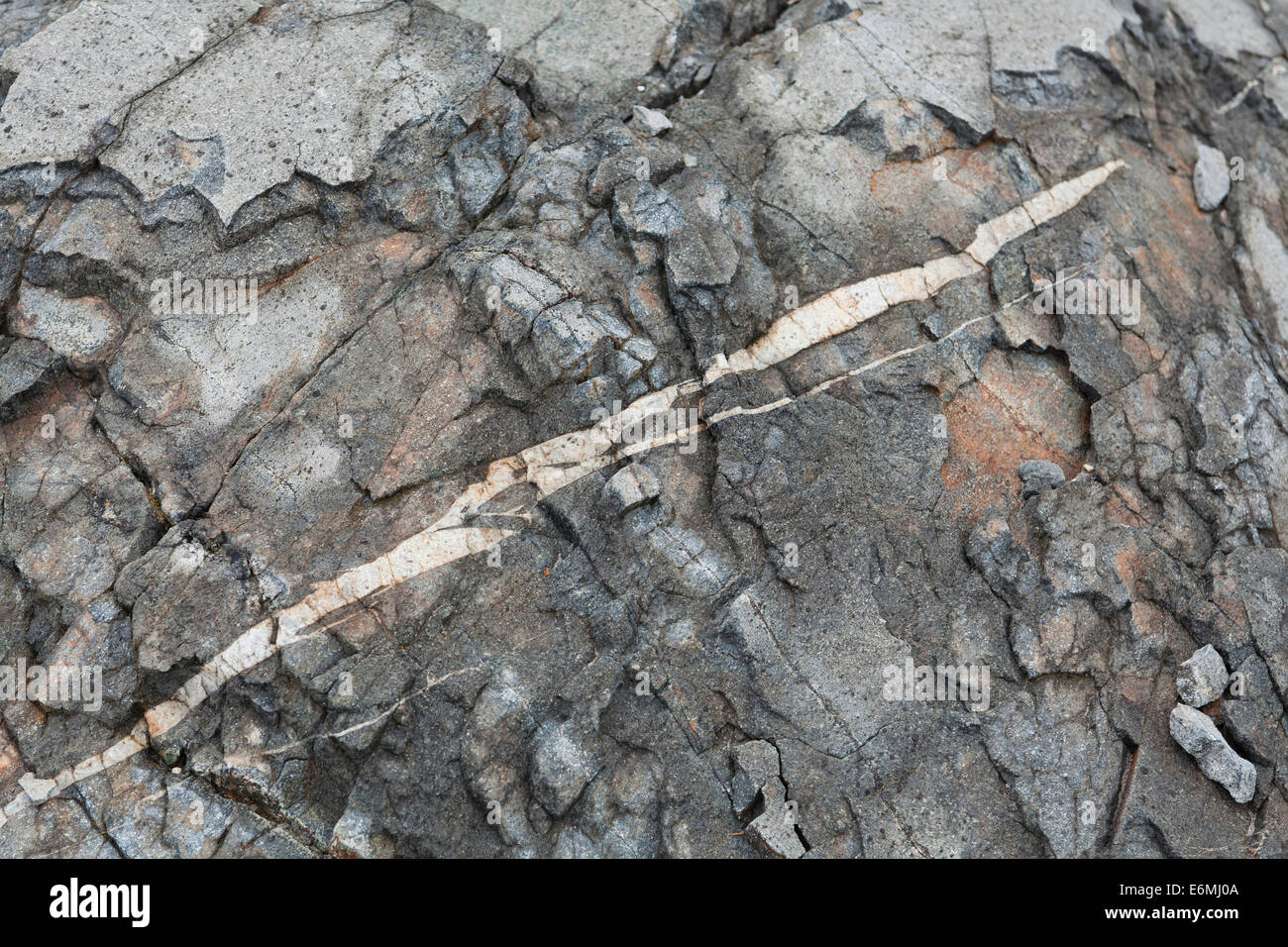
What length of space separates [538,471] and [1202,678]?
4544 mm

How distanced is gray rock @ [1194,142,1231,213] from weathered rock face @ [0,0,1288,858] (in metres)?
0.75

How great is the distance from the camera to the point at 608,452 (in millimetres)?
6727

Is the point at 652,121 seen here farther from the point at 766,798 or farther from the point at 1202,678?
the point at 1202,678

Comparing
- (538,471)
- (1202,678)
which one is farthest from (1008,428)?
(538,471)

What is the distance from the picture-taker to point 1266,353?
8086 mm

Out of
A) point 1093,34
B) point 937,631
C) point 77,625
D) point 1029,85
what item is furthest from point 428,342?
point 1093,34

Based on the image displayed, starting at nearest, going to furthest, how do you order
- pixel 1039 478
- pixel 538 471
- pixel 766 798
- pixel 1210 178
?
1. pixel 766 798
2. pixel 538 471
3. pixel 1039 478
4. pixel 1210 178

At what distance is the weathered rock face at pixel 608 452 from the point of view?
616 centimetres

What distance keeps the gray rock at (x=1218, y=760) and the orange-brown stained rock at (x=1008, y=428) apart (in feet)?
5.95

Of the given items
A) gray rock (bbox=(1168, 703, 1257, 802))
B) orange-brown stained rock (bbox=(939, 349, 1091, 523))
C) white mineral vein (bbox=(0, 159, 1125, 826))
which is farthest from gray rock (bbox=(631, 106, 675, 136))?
gray rock (bbox=(1168, 703, 1257, 802))

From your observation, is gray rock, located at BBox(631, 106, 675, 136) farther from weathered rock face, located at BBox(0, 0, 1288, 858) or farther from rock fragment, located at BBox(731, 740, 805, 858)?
rock fragment, located at BBox(731, 740, 805, 858)

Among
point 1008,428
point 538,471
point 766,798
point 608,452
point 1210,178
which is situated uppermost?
point 1210,178

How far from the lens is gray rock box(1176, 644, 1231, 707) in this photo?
21.2 feet
